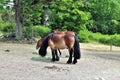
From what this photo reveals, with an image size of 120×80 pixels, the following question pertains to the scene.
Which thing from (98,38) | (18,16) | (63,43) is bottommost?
(98,38)

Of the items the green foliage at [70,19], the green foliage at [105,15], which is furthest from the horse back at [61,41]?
the green foliage at [105,15]

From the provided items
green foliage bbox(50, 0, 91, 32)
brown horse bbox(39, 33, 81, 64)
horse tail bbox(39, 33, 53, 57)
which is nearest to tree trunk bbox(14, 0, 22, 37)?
green foliage bbox(50, 0, 91, 32)

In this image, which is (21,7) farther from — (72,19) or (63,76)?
(63,76)

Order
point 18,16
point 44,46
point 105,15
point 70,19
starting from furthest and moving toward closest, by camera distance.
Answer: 1. point 105,15
2. point 70,19
3. point 18,16
4. point 44,46

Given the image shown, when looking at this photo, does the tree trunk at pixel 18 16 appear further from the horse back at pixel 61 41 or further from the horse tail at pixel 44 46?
the horse back at pixel 61 41

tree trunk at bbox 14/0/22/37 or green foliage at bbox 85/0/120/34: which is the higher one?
tree trunk at bbox 14/0/22/37

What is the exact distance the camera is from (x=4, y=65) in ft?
45.4

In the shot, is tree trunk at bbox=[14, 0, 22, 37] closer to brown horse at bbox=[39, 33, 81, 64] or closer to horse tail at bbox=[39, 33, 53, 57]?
horse tail at bbox=[39, 33, 53, 57]

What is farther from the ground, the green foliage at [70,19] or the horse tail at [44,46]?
the horse tail at [44,46]

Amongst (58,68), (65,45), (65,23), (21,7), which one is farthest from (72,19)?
(58,68)

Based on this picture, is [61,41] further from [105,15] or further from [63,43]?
[105,15]

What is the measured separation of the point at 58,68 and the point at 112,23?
32607mm

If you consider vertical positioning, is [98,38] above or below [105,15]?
below

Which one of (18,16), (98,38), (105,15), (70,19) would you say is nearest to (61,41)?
(18,16)
